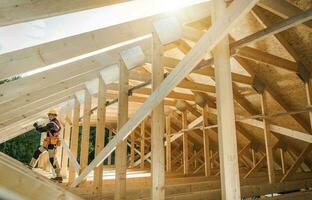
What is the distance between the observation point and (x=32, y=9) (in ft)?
5.26

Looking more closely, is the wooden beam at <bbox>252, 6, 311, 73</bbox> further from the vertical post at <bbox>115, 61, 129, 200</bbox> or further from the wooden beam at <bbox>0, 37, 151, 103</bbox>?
the vertical post at <bbox>115, 61, 129, 200</bbox>

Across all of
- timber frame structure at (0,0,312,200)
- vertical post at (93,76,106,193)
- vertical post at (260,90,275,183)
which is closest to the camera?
timber frame structure at (0,0,312,200)

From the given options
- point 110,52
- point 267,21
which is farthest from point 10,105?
point 267,21

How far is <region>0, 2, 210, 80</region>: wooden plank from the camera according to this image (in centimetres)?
238

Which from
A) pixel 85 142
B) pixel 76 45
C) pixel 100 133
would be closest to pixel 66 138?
pixel 85 142

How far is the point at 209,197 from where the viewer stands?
11.2ft

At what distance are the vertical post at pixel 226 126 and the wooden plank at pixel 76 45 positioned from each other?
894 millimetres

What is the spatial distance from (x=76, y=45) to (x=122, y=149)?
1.45 metres

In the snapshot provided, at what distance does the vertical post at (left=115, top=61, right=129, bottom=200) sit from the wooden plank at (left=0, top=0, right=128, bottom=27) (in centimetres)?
195

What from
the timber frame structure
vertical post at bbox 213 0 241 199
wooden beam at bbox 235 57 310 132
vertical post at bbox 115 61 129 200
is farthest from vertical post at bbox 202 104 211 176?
vertical post at bbox 213 0 241 199

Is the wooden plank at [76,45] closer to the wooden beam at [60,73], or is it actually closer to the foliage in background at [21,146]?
the wooden beam at [60,73]

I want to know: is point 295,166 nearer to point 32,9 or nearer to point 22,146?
point 32,9

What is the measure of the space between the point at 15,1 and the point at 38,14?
135mm

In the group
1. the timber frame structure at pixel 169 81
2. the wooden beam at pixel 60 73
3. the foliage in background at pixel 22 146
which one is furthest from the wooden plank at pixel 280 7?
the foliage in background at pixel 22 146
